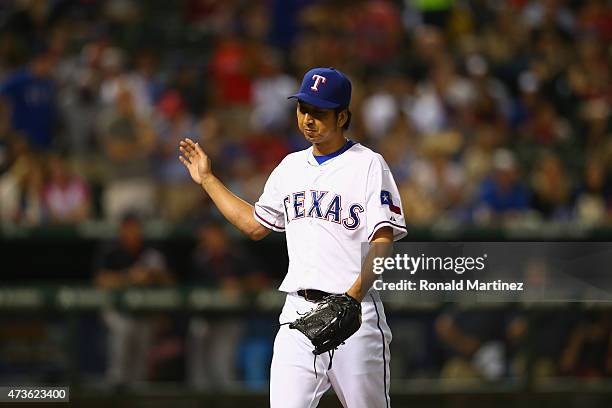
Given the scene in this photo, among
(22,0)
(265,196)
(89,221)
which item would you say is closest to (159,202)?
(89,221)

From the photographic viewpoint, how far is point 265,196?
4.88 metres

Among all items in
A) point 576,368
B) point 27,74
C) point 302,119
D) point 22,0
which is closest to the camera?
point 302,119

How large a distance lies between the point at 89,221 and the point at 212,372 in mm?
1497

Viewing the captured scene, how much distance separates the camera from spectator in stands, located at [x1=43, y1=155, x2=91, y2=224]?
9239mm

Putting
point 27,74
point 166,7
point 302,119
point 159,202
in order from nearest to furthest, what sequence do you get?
point 302,119, point 159,202, point 27,74, point 166,7

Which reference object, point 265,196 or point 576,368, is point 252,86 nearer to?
point 576,368

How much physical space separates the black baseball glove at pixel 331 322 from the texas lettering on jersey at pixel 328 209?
12.5 inches

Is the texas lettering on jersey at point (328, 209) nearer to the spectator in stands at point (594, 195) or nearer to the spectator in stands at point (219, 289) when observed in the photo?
the spectator in stands at point (219, 289)

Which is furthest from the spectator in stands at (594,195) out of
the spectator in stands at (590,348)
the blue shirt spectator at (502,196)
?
the spectator in stands at (590,348)

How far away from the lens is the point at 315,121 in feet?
15.1

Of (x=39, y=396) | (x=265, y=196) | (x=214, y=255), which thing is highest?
(x=214, y=255)

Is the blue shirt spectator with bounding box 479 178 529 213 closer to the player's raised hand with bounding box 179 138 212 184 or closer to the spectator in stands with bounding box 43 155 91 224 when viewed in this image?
the spectator in stands with bounding box 43 155 91 224

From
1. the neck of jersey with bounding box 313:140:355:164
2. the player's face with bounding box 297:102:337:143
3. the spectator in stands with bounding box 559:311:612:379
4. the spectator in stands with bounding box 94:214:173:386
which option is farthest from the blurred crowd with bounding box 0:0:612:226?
the player's face with bounding box 297:102:337:143

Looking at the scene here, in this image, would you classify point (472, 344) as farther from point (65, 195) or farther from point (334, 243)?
point (334, 243)
